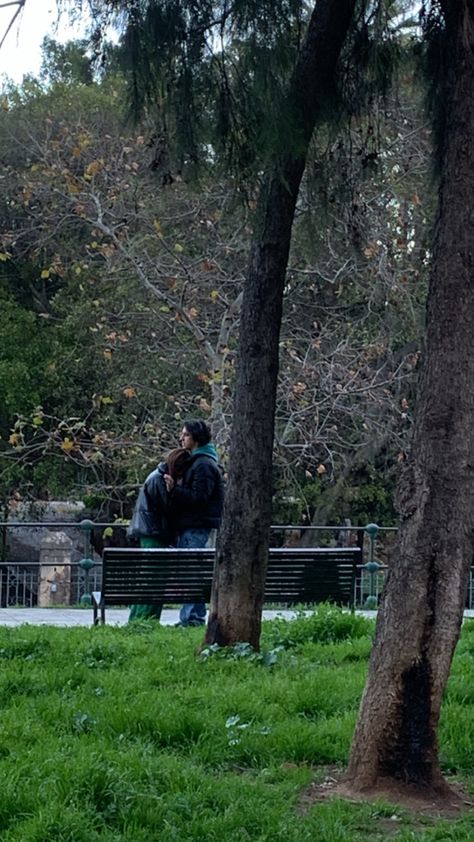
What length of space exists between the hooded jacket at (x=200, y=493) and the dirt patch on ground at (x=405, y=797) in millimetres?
5442

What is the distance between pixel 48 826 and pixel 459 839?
1.61 m

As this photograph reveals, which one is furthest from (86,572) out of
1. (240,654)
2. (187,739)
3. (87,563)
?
(187,739)

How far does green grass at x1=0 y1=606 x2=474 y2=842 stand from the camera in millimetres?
4883

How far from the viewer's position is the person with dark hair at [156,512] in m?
10.9

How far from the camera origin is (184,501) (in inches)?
432

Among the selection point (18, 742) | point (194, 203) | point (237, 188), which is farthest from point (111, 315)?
point (18, 742)

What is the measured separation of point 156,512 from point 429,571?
5.91m

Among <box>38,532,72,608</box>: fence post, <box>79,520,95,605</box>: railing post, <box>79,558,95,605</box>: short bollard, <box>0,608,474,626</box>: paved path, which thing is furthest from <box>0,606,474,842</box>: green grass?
<box>38,532,72,608</box>: fence post

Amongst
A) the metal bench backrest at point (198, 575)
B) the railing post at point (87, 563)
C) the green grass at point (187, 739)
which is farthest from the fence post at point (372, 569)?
the green grass at point (187, 739)

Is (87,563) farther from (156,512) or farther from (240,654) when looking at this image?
(240,654)

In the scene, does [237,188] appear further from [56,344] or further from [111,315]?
[56,344]

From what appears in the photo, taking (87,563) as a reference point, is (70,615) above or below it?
below

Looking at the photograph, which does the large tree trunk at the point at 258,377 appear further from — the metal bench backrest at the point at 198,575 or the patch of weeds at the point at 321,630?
the metal bench backrest at the point at 198,575

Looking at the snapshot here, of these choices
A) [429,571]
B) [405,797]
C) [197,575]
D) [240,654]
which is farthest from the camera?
[197,575]
